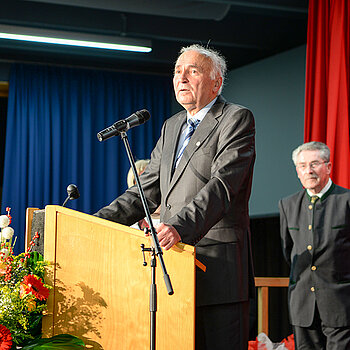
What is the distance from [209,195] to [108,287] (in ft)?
1.49

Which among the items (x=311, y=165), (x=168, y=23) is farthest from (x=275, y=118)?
(x=311, y=165)

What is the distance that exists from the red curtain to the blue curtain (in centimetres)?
331

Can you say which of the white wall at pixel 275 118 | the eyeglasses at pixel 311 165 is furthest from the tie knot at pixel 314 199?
the white wall at pixel 275 118

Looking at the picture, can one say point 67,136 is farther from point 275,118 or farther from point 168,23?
point 275,118

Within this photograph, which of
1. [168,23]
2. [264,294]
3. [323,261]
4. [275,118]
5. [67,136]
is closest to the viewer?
[323,261]

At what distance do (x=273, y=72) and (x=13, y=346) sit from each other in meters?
5.20

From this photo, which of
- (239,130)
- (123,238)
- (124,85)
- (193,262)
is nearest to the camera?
(193,262)

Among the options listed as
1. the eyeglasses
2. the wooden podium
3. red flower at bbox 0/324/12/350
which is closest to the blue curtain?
the eyeglasses

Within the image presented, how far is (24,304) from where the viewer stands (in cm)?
212

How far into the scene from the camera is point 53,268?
222 centimetres

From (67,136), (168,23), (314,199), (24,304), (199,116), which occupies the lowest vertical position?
(24,304)

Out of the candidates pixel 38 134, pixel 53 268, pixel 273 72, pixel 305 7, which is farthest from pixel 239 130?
pixel 38 134

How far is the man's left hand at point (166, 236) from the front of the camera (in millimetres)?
1995

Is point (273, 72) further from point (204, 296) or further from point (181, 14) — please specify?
point (204, 296)
